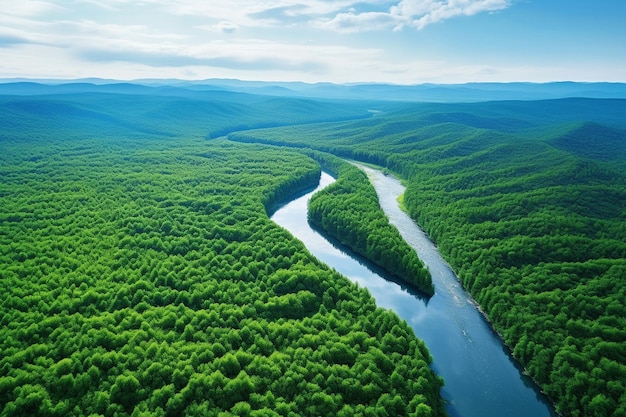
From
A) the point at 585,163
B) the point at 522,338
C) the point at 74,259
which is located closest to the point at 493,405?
the point at 522,338

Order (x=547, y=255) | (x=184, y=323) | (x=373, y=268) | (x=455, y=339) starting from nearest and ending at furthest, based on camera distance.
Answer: (x=184, y=323) < (x=455, y=339) < (x=547, y=255) < (x=373, y=268)

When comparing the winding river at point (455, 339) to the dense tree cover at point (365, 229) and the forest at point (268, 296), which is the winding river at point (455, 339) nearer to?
the forest at point (268, 296)

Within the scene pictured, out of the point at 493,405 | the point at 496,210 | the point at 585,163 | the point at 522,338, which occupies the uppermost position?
the point at 585,163

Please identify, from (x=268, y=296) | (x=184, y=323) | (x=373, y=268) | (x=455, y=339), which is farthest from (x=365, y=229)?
(x=184, y=323)

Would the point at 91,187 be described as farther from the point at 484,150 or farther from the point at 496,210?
the point at 484,150

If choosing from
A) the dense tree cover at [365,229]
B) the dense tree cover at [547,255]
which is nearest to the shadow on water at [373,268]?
the dense tree cover at [365,229]

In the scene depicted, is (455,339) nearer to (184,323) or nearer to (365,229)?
(365,229)
